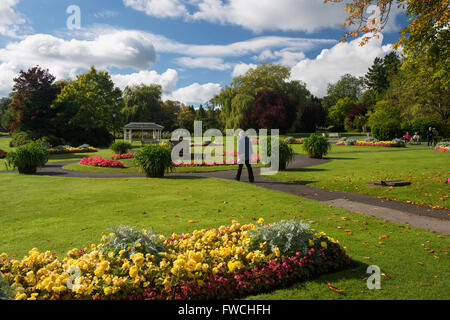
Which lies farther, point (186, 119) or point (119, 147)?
point (186, 119)

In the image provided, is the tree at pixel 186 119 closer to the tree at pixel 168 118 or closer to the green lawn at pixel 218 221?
the tree at pixel 168 118

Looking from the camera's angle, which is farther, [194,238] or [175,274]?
[194,238]

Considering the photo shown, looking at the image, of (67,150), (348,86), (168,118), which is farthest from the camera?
(348,86)

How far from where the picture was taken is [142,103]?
63750 mm

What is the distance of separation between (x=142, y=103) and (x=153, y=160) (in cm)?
5324

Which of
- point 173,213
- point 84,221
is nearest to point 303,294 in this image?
point 173,213

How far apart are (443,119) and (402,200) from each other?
3611 cm

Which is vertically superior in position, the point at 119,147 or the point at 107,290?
the point at 119,147

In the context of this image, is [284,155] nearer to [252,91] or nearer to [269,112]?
[269,112]

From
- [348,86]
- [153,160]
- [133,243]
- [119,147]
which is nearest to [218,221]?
[133,243]

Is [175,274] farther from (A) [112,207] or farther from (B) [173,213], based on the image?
(A) [112,207]

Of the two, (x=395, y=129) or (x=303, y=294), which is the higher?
(x=395, y=129)
